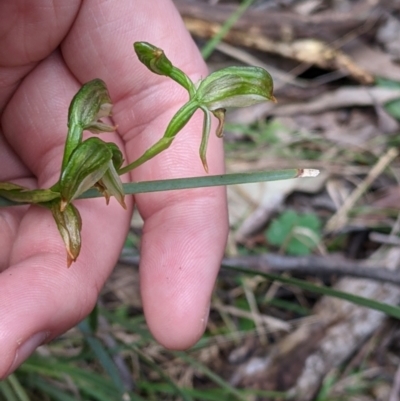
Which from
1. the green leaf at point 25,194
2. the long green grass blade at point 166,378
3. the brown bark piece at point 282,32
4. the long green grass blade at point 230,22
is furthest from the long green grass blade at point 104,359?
the brown bark piece at point 282,32

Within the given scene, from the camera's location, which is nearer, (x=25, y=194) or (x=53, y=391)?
(x=25, y=194)

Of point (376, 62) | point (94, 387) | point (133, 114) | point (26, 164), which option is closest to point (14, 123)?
point (26, 164)

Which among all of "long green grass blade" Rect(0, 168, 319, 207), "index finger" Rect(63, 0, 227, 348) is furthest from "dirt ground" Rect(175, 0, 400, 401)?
"long green grass blade" Rect(0, 168, 319, 207)

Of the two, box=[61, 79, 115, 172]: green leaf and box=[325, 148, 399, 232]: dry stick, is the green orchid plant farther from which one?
box=[325, 148, 399, 232]: dry stick

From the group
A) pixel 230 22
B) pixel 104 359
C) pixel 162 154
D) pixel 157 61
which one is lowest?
pixel 230 22

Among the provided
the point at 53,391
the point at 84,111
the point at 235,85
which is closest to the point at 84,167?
the point at 84,111

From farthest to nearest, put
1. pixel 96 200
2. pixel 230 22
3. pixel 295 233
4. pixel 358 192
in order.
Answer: pixel 230 22 < pixel 358 192 < pixel 295 233 < pixel 96 200

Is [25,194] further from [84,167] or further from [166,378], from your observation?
[166,378]
